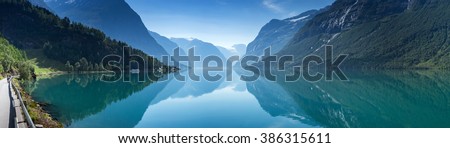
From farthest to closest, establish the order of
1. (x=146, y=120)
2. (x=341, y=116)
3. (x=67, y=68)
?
(x=67, y=68), (x=341, y=116), (x=146, y=120)

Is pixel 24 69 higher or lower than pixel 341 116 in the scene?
higher

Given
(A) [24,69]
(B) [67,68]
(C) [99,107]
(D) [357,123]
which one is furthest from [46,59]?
(D) [357,123]

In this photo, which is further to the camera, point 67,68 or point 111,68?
point 111,68

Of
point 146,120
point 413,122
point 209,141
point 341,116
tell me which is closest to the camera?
point 209,141

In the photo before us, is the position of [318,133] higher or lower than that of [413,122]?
higher

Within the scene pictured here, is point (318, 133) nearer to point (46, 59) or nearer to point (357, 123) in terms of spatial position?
point (357, 123)

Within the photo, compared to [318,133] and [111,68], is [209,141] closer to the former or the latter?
[318,133]

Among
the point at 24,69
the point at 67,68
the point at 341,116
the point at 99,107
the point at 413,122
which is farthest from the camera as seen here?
the point at 67,68

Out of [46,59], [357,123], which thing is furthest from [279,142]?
[46,59]

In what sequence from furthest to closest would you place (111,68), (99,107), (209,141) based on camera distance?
(111,68) → (99,107) → (209,141)
